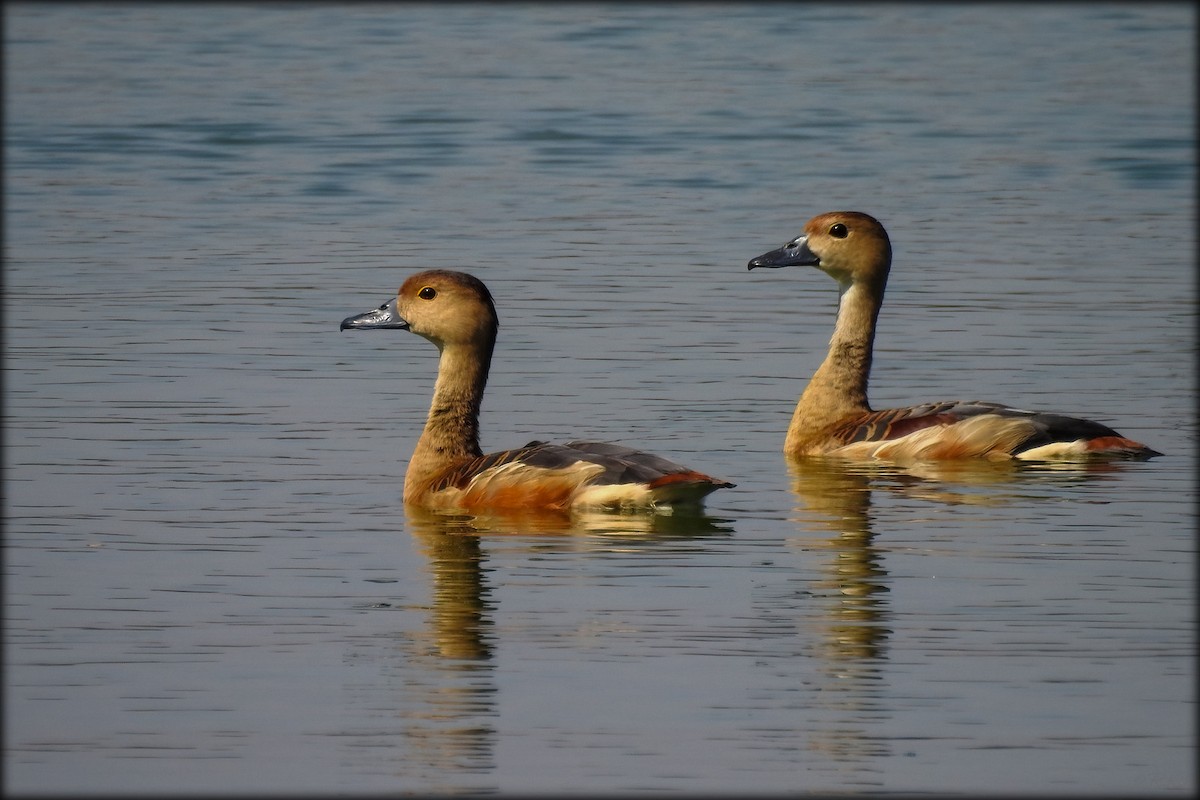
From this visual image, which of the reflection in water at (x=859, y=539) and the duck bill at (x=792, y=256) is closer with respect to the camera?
the reflection in water at (x=859, y=539)

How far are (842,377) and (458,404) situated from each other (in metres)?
3.08

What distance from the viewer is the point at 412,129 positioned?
1209 inches

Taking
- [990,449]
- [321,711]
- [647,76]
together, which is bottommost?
[321,711]

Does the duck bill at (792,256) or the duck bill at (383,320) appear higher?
the duck bill at (792,256)

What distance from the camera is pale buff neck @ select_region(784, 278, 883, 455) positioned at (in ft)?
45.3

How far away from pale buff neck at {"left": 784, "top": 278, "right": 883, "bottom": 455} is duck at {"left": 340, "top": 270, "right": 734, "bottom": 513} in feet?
7.24

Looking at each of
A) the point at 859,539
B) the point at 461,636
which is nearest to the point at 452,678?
the point at 461,636

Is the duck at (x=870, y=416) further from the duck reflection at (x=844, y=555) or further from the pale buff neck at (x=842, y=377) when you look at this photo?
the duck reflection at (x=844, y=555)

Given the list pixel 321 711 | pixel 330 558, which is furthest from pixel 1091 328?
pixel 321 711

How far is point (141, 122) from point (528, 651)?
76.0 ft

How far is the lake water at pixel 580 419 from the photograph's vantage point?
8383 millimetres

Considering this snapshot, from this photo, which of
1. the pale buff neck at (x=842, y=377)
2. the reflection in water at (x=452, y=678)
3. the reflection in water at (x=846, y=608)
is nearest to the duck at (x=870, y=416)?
the pale buff neck at (x=842, y=377)

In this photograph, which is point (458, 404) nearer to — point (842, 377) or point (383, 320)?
point (383, 320)

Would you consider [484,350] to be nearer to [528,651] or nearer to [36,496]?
[36,496]
